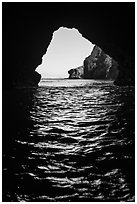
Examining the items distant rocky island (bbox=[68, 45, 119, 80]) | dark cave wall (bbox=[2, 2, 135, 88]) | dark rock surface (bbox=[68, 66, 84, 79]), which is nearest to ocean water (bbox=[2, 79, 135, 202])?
dark cave wall (bbox=[2, 2, 135, 88])

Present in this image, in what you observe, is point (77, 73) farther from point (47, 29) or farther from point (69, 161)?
point (69, 161)

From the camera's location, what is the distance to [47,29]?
3303 centimetres

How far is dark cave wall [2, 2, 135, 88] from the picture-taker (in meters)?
21.8

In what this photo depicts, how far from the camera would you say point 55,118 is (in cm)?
1293

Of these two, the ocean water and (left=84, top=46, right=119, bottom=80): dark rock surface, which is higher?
(left=84, top=46, right=119, bottom=80): dark rock surface

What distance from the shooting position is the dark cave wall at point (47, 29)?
21.8 m

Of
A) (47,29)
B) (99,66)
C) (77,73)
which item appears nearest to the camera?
(47,29)

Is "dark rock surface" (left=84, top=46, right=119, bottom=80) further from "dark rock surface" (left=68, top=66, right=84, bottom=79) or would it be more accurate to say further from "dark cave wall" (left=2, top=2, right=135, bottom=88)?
"dark cave wall" (left=2, top=2, right=135, bottom=88)


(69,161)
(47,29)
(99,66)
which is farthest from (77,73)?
(69,161)

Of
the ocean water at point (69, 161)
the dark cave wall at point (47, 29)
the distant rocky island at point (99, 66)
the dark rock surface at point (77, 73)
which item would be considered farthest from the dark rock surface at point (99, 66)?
the ocean water at point (69, 161)

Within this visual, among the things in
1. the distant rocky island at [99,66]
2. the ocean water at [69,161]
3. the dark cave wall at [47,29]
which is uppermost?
the distant rocky island at [99,66]

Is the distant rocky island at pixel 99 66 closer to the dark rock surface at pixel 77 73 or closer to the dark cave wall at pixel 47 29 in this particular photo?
the dark rock surface at pixel 77 73

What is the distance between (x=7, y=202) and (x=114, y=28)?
2875 centimetres

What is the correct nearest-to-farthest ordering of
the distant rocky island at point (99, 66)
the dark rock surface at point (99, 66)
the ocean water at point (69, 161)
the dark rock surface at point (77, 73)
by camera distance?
the ocean water at point (69, 161), the distant rocky island at point (99, 66), the dark rock surface at point (99, 66), the dark rock surface at point (77, 73)
